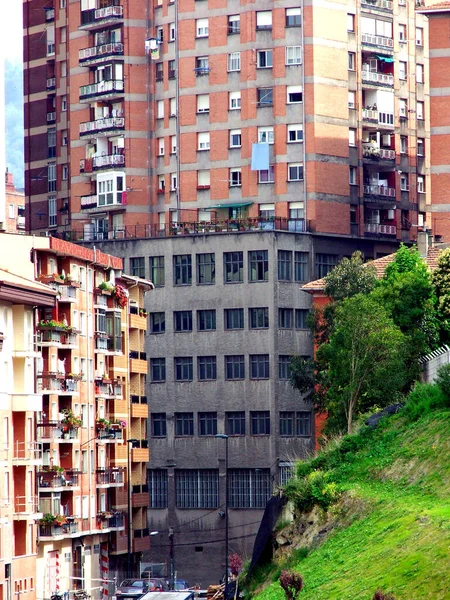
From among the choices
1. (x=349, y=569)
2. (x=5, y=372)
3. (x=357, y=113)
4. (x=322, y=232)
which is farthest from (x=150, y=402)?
(x=349, y=569)

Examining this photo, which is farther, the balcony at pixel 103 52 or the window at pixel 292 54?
the balcony at pixel 103 52

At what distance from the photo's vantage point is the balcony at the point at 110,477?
373 ft

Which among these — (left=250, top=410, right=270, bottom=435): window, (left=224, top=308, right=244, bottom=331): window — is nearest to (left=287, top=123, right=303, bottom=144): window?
(left=224, top=308, right=244, bottom=331): window

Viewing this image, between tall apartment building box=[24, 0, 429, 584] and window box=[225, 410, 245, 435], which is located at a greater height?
tall apartment building box=[24, 0, 429, 584]

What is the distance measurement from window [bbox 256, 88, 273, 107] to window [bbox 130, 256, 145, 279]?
1504 cm

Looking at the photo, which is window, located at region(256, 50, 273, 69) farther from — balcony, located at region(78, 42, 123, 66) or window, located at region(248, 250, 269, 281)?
window, located at region(248, 250, 269, 281)

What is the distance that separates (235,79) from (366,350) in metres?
43.3

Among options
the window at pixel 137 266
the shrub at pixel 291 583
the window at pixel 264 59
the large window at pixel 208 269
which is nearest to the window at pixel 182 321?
the large window at pixel 208 269

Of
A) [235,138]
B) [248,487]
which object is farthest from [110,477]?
[235,138]

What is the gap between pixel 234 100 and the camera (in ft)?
470

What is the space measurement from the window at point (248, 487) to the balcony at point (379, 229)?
2202 centimetres

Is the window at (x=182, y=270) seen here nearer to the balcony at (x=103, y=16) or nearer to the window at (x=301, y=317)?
the window at (x=301, y=317)

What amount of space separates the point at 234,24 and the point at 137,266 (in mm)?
20448

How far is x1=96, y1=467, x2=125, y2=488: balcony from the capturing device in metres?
114
